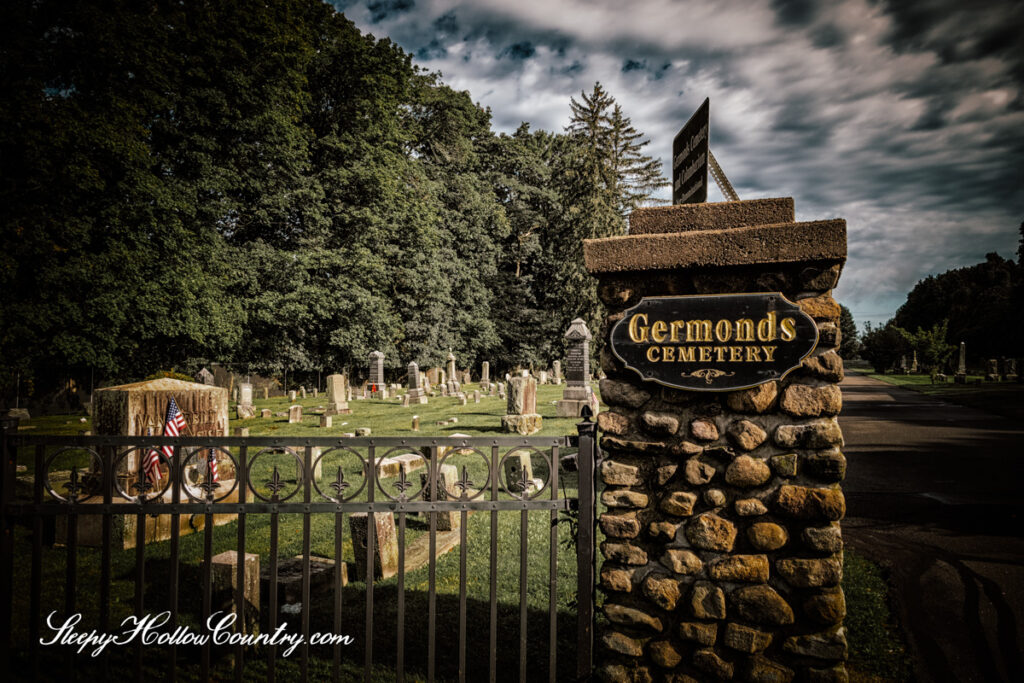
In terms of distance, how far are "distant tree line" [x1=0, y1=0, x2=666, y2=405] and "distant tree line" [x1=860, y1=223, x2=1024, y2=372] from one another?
26.2 m

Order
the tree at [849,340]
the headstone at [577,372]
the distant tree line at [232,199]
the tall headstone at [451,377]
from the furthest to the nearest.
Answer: the tree at [849,340] → the tall headstone at [451,377] → the headstone at [577,372] → the distant tree line at [232,199]

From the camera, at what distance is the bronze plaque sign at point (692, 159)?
3533 millimetres

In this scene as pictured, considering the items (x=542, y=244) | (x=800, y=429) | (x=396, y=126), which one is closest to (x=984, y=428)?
(x=800, y=429)

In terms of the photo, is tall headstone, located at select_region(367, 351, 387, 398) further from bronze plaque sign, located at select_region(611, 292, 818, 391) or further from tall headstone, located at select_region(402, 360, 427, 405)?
bronze plaque sign, located at select_region(611, 292, 818, 391)

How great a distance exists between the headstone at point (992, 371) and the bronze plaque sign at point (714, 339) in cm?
4264

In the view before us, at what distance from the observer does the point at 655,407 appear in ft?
9.19

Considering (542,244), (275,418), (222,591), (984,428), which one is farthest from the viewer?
(542,244)

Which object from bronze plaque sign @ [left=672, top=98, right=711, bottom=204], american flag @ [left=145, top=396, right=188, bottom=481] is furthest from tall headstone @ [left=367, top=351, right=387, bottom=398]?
bronze plaque sign @ [left=672, top=98, right=711, bottom=204]

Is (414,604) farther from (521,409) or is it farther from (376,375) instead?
(376,375)

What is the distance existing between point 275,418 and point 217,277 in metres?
5.44

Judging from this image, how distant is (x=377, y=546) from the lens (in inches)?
192

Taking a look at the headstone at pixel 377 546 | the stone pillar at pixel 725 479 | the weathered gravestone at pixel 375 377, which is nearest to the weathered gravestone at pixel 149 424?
the headstone at pixel 377 546

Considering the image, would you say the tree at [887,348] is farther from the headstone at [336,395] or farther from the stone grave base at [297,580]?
the stone grave base at [297,580]

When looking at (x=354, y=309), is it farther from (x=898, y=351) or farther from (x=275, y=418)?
(x=898, y=351)
